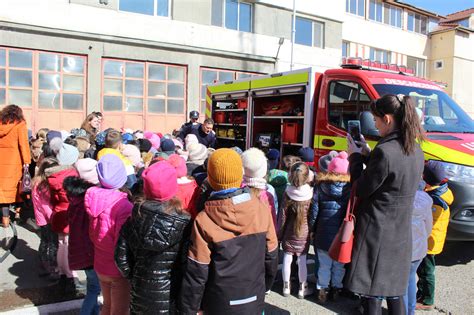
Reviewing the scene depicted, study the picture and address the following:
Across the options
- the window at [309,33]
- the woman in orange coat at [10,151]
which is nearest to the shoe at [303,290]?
the woman in orange coat at [10,151]

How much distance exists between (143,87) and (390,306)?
46.0 ft

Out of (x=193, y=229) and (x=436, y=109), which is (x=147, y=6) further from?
(x=193, y=229)

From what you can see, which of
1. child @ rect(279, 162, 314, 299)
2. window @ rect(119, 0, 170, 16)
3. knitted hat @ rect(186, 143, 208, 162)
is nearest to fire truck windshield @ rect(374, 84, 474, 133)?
child @ rect(279, 162, 314, 299)

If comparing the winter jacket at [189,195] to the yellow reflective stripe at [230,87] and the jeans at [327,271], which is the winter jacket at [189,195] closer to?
the jeans at [327,271]

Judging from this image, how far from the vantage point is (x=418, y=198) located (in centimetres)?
346

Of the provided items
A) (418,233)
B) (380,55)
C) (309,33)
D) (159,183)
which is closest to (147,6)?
(309,33)

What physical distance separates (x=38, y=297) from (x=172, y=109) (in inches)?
499

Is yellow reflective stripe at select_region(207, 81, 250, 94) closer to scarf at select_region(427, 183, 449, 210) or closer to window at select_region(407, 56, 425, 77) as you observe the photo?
scarf at select_region(427, 183, 449, 210)

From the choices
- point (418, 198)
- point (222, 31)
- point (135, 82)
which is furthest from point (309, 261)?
point (222, 31)

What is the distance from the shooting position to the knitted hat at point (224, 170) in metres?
2.52

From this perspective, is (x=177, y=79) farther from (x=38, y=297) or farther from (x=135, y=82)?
(x=38, y=297)

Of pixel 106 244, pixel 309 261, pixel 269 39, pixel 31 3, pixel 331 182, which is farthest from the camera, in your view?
pixel 269 39

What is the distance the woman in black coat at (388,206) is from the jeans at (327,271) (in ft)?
4.58

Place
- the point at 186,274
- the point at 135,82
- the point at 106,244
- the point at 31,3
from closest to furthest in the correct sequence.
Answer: the point at 186,274, the point at 106,244, the point at 31,3, the point at 135,82
